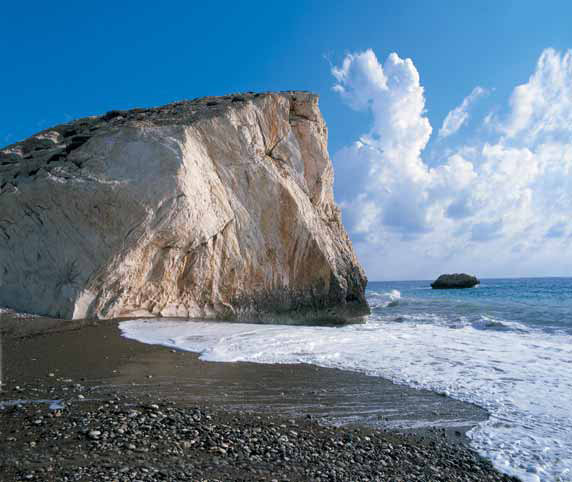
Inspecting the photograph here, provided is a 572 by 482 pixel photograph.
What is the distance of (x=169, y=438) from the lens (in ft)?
11.8

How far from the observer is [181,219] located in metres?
12.7

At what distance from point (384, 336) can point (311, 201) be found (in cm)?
1033

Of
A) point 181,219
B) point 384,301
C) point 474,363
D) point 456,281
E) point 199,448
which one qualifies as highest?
point 181,219

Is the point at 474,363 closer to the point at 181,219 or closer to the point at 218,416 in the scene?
the point at 218,416

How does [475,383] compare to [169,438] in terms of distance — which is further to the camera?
[475,383]

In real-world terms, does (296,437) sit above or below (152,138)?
below

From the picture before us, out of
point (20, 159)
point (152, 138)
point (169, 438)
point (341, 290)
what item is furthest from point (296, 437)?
point (20, 159)

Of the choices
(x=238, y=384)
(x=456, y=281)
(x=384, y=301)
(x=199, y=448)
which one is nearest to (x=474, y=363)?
(x=238, y=384)

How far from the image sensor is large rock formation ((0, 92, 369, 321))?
11.6 m

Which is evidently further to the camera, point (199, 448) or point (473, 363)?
point (473, 363)

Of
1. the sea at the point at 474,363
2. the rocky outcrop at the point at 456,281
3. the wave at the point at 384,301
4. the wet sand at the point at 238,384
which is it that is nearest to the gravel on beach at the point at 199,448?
the wet sand at the point at 238,384

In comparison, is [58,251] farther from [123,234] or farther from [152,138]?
[152,138]

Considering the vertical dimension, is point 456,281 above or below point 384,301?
above

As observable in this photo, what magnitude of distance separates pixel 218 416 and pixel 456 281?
67.5m
